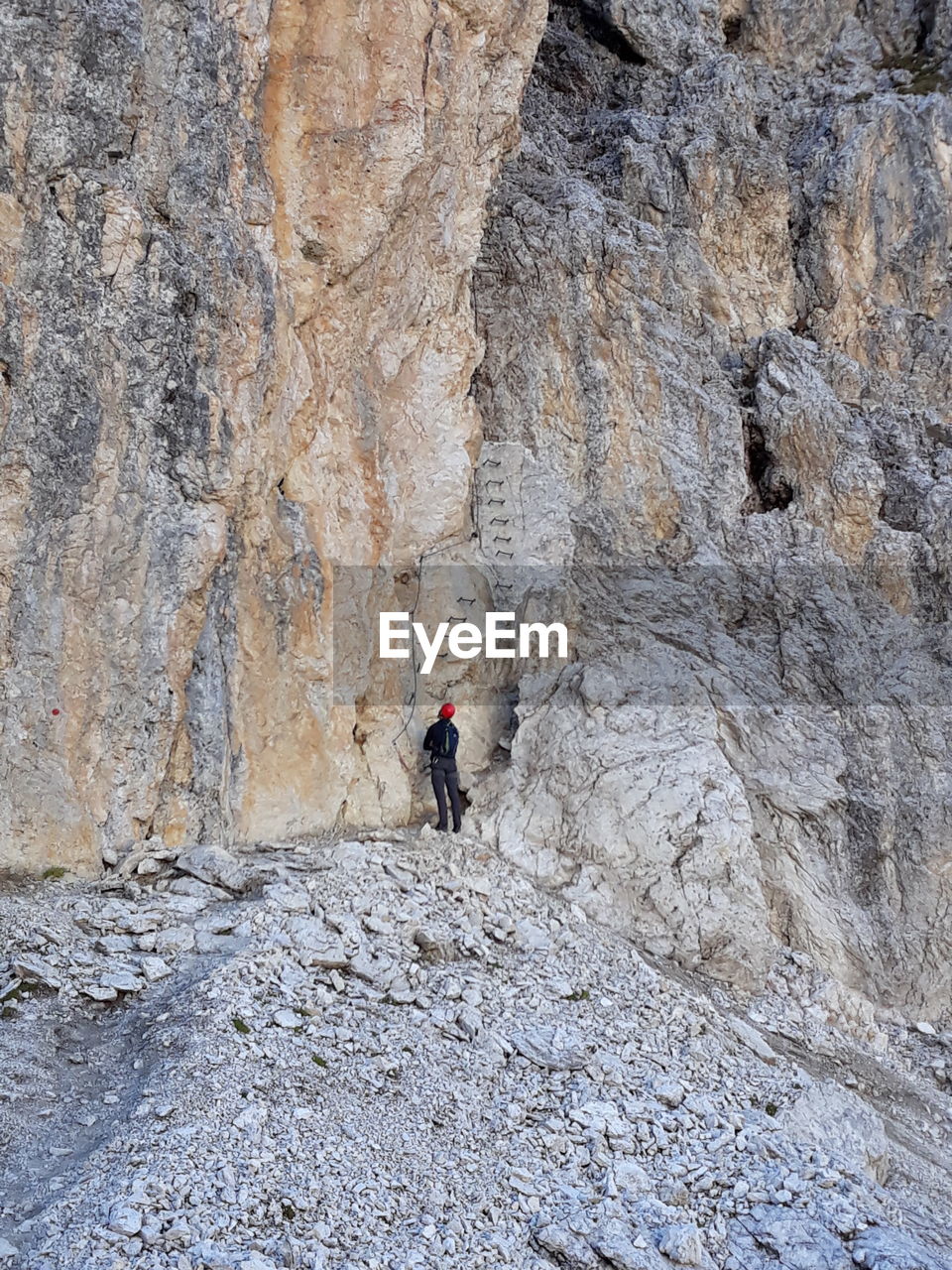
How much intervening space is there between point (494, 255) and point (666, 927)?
40.3ft

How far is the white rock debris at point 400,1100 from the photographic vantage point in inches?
290

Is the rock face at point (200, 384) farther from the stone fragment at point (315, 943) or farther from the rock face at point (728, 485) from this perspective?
the rock face at point (728, 485)

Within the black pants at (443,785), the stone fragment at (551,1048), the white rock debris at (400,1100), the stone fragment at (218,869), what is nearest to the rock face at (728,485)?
the black pants at (443,785)

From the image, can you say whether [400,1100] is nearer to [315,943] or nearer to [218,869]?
[315,943]

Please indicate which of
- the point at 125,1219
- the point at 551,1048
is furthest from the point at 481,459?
the point at 125,1219

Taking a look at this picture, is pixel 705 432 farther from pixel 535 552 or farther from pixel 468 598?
pixel 468 598

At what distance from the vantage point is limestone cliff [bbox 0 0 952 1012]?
1256cm

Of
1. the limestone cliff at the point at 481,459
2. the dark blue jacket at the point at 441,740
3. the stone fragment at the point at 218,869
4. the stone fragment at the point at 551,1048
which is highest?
the limestone cliff at the point at 481,459

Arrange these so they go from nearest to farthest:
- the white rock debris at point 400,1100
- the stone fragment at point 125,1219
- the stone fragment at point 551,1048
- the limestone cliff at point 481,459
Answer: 1. the stone fragment at point 125,1219
2. the white rock debris at point 400,1100
3. the stone fragment at point 551,1048
4. the limestone cliff at point 481,459

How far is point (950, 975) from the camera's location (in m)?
15.9

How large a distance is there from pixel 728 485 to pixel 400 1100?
1278cm

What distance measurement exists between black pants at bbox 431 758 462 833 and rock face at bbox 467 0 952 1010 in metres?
0.63

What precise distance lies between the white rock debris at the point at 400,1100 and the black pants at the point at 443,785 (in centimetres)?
178

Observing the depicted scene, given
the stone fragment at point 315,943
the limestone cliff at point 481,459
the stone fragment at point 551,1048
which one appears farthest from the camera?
the limestone cliff at point 481,459
